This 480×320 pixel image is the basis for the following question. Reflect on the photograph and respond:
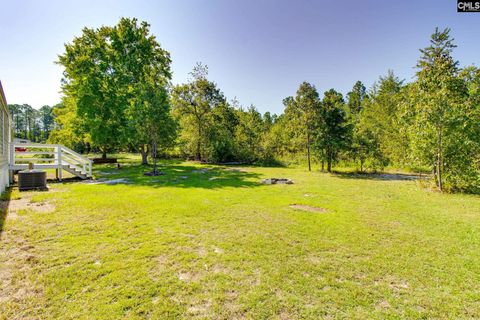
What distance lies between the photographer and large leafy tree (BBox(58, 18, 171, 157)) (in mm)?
17969

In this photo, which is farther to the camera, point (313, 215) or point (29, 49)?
point (29, 49)

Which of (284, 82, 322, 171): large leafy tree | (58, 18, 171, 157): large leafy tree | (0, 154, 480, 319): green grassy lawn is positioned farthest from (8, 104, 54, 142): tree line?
(0, 154, 480, 319): green grassy lawn

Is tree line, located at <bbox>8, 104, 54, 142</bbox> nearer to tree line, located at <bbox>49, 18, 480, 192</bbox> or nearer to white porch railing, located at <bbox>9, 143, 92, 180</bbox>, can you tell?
tree line, located at <bbox>49, 18, 480, 192</bbox>

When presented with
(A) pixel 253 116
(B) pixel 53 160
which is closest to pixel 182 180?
(B) pixel 53 160

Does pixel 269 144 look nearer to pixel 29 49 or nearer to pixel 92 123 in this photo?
pixel 92 123

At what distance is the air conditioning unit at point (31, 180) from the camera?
8589 millimetres

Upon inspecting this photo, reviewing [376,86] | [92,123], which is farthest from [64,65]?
[376,86]

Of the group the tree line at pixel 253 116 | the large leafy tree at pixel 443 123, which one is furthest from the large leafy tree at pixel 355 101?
the large leafy tree at pixel 443 123

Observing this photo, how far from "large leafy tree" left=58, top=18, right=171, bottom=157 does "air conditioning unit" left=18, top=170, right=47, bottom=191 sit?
9221 millimetres

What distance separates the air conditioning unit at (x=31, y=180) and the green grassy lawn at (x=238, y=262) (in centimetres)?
336

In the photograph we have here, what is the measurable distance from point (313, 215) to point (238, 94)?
21.9 metres

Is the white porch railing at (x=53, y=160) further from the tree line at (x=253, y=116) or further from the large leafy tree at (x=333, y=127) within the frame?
the large leafy tree at (x=333, y=127)

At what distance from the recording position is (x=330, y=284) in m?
2.85

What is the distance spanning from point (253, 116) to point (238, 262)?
77.3ft
